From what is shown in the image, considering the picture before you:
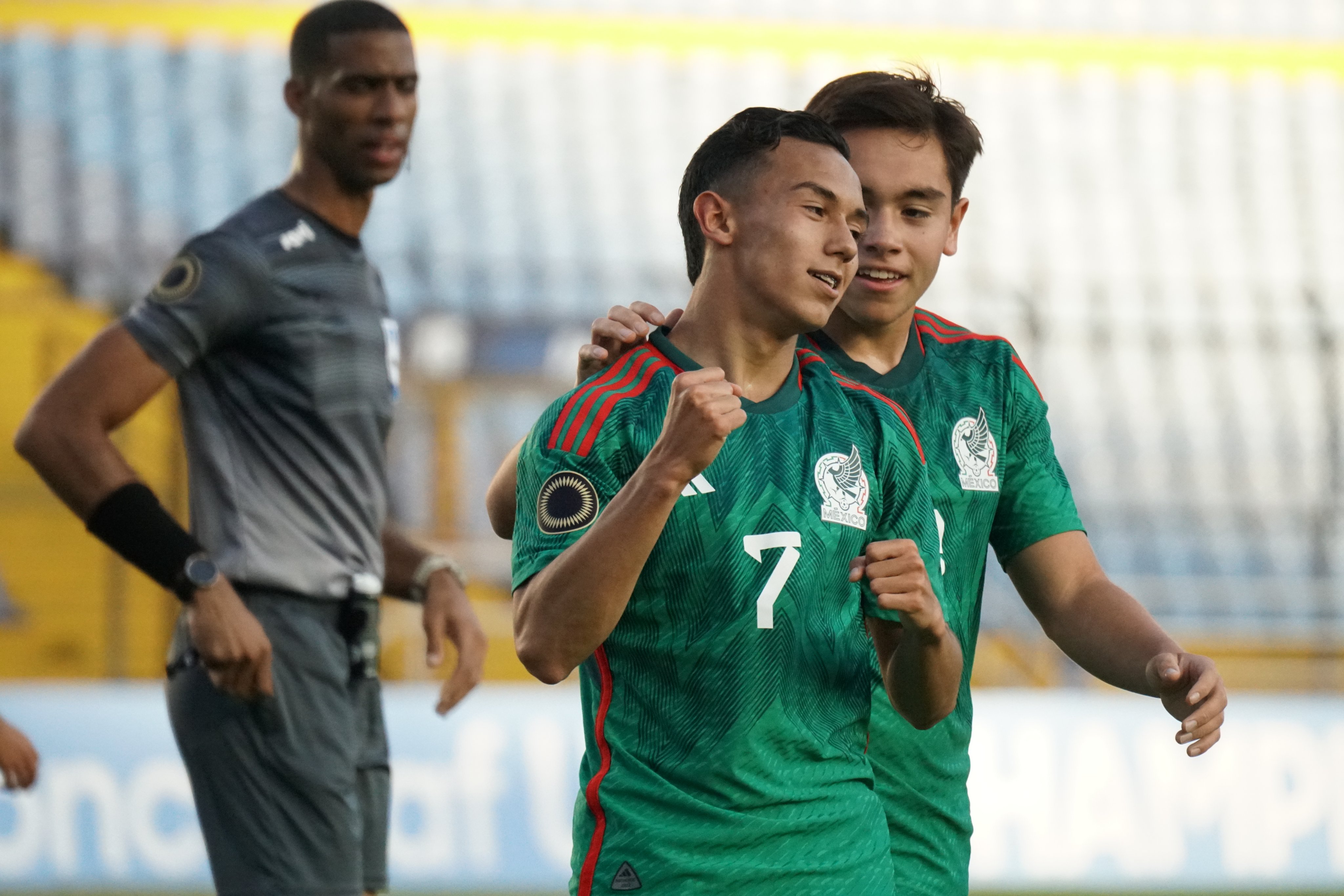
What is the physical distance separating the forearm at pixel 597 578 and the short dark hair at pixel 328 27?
1.82 meters

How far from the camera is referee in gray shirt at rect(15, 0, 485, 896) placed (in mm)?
Answer: 3043

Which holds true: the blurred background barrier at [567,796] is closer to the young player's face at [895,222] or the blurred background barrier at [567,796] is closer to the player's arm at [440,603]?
the player's arm at [440,603]

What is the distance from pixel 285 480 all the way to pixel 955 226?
139 cm

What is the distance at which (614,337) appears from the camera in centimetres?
237

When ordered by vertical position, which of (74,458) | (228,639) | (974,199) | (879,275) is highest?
(974,199)

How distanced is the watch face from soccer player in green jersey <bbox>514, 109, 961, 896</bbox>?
0.94 metres

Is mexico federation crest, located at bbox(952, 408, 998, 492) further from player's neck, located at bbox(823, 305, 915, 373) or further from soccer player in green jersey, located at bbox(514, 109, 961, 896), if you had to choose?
soccer player in green jersey, located at bbox(514, 109, 961, 896)

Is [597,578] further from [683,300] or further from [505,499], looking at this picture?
[683,300]

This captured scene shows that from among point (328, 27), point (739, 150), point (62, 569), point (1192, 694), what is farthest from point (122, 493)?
point (62, 569)

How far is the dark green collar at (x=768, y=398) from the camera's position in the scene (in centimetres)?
232

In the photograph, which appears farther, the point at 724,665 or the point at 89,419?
the point at 89,419

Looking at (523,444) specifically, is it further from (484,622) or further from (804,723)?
(484,622)

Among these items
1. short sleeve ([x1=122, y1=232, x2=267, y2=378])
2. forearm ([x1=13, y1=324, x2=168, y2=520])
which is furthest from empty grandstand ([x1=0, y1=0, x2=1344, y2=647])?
forearm ([x1=13, y1=324, x2=168, y2=520])

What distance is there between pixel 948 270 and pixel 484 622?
4.55 m
